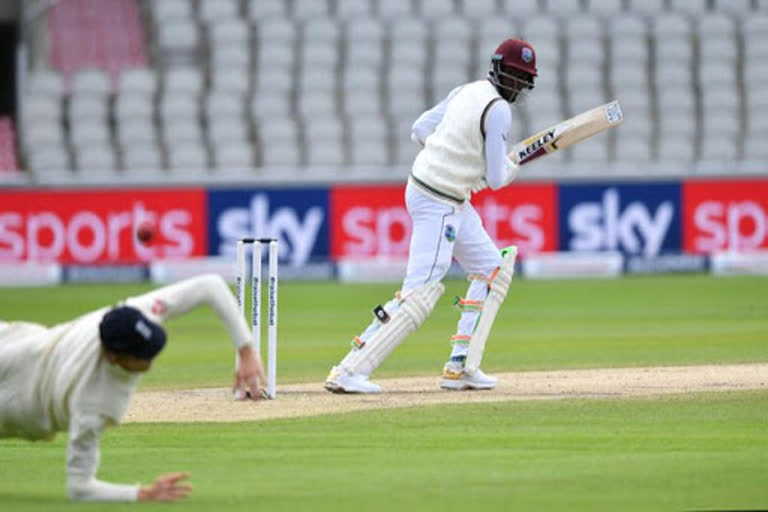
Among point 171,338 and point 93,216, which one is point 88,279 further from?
point 171,338

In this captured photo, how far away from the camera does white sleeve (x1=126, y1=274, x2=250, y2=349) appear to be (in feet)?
19.1

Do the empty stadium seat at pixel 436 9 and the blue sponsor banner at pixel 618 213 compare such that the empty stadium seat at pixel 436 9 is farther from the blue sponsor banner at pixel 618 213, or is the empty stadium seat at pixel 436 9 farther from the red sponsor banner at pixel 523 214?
the blue sponsor banner at pixel 618 213

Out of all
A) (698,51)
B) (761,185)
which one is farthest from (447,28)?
(761,185)

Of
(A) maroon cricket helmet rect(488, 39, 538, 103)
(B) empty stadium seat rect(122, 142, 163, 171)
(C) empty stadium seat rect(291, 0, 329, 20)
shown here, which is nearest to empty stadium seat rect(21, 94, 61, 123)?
(B) empty stadium seat rect(122, 142, 163, 171)

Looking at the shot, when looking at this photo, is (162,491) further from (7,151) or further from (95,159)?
(7,151)

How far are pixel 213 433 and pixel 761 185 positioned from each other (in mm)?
14245

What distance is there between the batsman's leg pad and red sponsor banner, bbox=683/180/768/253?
1248 centimetres

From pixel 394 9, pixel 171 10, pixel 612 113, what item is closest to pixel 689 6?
pixel 394 9

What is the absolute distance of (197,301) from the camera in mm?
5879

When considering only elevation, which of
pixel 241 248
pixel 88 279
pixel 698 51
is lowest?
pixel 88 279

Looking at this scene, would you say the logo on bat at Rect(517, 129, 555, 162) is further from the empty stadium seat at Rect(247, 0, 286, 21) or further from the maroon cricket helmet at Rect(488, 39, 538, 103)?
the empty stadium seat at Rect(247, 0, 286, 21)

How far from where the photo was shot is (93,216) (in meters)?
21.0

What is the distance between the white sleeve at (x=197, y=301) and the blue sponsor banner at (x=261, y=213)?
1501 centimetres

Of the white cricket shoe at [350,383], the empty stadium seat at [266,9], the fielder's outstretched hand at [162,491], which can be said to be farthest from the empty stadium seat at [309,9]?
the fielder's outstretched hand at [162,491]
